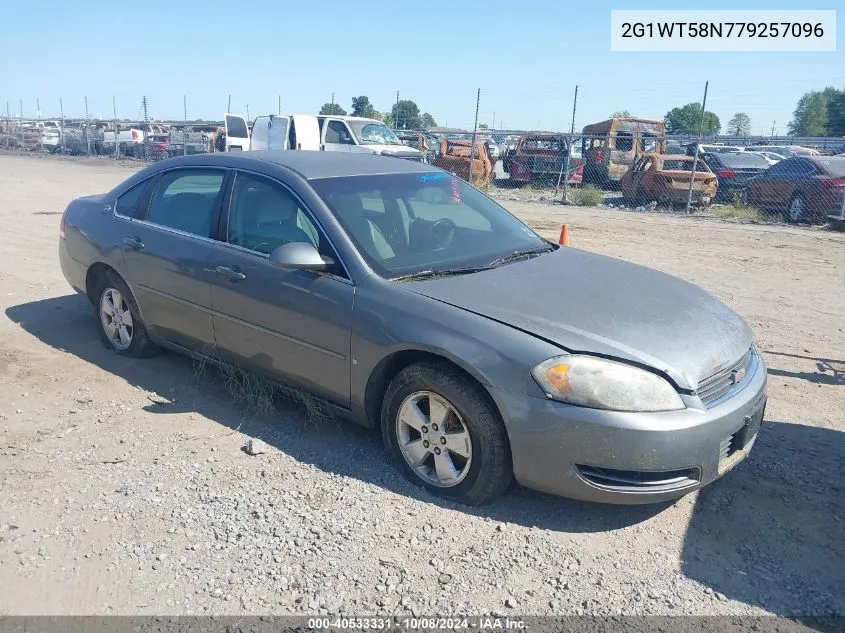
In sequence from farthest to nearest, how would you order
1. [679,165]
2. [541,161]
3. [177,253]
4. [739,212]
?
[541,161], [679,165], [739,212], [177,253]

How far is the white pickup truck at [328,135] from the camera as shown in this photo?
60.7ft

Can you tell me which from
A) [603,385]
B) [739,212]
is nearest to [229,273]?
[603,385]

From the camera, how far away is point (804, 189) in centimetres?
1473

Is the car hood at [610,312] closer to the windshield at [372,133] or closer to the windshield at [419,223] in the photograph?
the windshield at [419,223]

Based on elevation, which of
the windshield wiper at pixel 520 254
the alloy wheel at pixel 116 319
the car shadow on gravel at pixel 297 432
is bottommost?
the car shadow on gravel at pixel 297 432

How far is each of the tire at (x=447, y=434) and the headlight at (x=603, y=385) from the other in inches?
13.5

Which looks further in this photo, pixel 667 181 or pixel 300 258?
pixel 667 181

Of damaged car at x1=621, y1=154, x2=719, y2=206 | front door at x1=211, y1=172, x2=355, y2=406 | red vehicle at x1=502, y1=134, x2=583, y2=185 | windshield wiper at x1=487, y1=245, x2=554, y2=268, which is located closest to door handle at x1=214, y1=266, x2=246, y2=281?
front door at x1=211, y1=172, x2=355, y2=406

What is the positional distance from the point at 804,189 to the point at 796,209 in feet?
1.38

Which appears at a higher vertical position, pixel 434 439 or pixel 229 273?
pixel 229 273

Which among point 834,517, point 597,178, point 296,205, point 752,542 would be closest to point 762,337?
point 834,517

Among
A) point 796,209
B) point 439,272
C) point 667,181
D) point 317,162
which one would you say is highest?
point 317,162

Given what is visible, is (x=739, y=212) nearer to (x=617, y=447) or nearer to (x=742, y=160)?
(x=742, y=160)

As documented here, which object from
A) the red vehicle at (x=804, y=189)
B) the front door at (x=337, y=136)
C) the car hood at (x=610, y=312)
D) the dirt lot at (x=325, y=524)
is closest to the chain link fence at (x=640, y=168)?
the red vehicle at (x=804, y=189)
